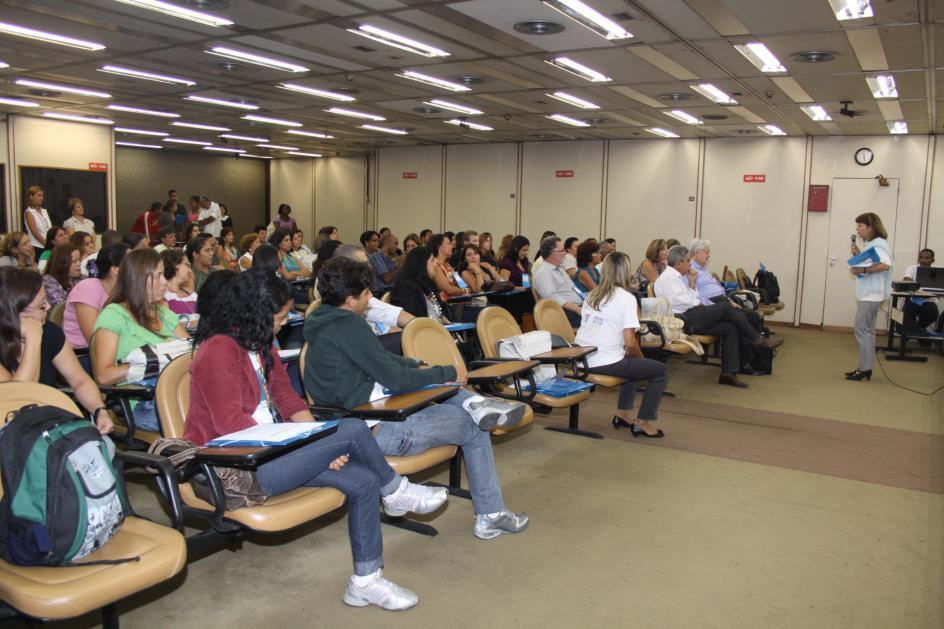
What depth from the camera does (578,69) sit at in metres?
8.02

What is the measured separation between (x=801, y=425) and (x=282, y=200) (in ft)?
57.4

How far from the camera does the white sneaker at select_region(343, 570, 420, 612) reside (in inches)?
118

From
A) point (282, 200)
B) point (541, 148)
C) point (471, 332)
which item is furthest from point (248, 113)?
point (282, 200)

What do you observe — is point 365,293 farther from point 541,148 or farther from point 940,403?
point 541,148

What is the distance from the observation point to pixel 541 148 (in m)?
15.5

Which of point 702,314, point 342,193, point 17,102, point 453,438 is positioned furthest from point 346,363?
point 342,193

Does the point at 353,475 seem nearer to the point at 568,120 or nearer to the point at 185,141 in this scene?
the point at 568,120

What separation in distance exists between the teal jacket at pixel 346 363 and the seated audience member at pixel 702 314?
4619 millimetres

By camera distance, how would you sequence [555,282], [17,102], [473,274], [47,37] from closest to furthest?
[47,37] → [555,282] → [473,274] → [17,102]

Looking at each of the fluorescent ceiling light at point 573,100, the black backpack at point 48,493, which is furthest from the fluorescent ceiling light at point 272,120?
the black backpack at point 48,493

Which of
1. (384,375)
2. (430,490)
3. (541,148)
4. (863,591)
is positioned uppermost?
(541,148)

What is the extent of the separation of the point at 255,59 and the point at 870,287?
6.89 m

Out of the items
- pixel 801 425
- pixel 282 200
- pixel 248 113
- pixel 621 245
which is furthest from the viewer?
pixel 282 200

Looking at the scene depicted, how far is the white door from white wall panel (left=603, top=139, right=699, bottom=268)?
2.37 meters
